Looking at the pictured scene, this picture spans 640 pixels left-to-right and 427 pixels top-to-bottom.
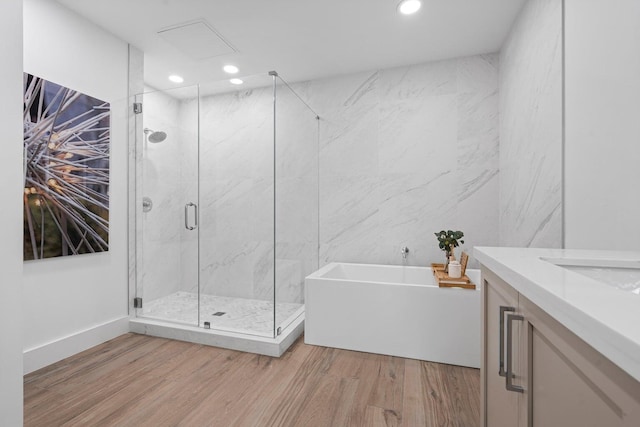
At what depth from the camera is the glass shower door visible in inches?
98.9

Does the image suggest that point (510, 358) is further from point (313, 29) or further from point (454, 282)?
point (313, 29)

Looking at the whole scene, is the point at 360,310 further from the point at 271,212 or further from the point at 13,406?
the point at 13,406

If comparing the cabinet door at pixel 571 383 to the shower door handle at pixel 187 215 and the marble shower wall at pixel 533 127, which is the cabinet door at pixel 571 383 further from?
Answer: the shower door handle at pixel 187 215

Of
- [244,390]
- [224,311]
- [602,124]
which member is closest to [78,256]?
[224,311]

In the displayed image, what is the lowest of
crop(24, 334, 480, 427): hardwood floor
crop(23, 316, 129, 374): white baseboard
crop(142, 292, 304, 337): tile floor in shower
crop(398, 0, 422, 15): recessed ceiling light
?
crop(24, 334, 480, 427): hardwood floor

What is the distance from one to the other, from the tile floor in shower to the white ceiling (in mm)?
2176

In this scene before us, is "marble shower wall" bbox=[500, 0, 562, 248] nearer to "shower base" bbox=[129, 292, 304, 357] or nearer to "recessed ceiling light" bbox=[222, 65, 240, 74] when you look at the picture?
"shower base" bbox=[129, 292, 304, 357]

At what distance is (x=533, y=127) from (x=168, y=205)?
9.26 ft

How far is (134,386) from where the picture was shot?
1.79m

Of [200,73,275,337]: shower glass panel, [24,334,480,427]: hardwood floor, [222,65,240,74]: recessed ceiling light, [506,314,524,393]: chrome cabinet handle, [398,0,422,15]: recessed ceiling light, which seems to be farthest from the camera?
[222,65,240,74]: recessed ceiling light

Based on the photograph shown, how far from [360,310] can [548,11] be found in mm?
2239

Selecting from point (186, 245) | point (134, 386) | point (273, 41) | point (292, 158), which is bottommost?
point (134, 386)

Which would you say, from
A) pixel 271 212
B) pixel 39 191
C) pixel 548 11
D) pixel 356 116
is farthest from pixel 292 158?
pixel 548 11

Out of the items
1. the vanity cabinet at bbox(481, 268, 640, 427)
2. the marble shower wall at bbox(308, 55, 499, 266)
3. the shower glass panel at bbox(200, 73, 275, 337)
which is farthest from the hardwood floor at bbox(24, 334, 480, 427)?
the marble shower wall at bbox(308, 55, 499, 266)
